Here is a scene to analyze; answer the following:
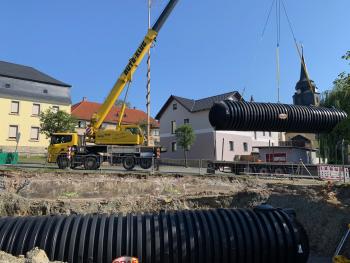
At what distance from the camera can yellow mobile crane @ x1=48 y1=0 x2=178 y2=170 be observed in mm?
24328

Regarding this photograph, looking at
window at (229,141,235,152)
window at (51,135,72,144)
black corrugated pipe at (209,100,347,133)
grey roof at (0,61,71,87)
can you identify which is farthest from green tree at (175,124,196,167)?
black corrugated pipe at (209,100,347,133)

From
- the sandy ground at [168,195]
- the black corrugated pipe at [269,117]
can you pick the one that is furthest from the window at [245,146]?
the black corrugated pipe at [269,117]

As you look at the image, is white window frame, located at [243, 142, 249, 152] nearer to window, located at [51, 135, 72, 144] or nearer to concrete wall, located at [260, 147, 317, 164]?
concrete wall, located at [260, 147, 317, 164]

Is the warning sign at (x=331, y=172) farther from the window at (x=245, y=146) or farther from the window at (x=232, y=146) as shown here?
the window at (x=245, y=146)

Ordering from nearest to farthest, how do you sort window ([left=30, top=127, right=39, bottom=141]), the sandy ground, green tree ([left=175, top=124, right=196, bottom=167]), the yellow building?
1. the sandy ground
2. green tree ([left=175, top=124, right=196, bottom=167])
3. the yellow building
4. window ([left=30, top=127, right=39, bottom=141])

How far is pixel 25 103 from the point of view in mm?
47469

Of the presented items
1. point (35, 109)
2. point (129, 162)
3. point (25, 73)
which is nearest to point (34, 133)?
point (35, 109)

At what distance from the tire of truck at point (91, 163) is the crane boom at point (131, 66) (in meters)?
1.93

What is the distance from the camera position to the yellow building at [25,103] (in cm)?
4556

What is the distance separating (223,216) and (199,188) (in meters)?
11.8

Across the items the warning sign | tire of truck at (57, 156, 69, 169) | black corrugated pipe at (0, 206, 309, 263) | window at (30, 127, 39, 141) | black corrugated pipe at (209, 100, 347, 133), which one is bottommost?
black corrugated pipe at (0, 206, 309, 263)

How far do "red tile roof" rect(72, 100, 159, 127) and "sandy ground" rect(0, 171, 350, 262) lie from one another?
40.4 m

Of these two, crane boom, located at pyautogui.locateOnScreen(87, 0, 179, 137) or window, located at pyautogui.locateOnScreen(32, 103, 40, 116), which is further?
window, located at pyautogui.locateOnScreen(32, 103, 40, 116)

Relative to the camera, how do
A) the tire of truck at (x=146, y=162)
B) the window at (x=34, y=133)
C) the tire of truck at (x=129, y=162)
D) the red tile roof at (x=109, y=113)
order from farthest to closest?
the red tile roof at (x=109, y=113) → the window at (x=34, y=133) → the tire of truck at (x=146, y=162) → the tire of truck at (x=129, y=162)
